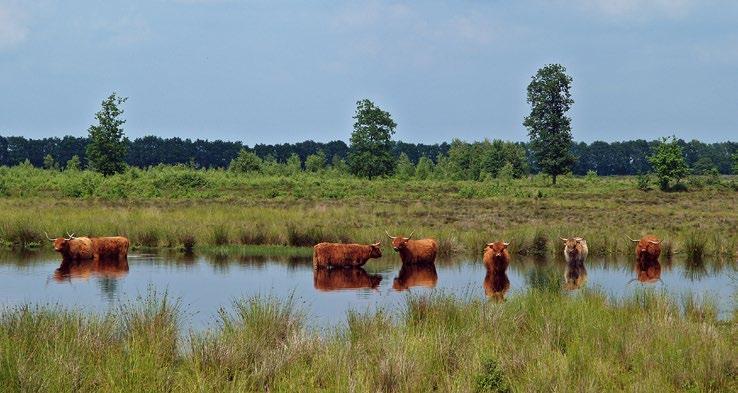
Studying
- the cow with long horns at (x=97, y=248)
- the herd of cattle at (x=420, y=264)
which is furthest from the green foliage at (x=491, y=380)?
the cow with long horns at (x=97, y=248)

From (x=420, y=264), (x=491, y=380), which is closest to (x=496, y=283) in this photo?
(x=420, y=264)

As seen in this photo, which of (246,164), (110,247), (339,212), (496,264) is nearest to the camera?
(496,264)

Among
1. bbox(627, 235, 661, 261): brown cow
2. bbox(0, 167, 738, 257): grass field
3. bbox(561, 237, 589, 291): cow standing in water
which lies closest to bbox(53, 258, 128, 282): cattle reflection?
bbox(0, 167, 738, 257): grass field

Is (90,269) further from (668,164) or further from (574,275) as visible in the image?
(668,164)

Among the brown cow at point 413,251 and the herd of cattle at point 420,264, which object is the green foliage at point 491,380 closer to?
the herd of cattle at point 420,264

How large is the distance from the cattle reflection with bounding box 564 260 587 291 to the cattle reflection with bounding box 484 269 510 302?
50.4 inches

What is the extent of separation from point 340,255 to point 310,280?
2.44 meters

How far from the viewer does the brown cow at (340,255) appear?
70.5 feet

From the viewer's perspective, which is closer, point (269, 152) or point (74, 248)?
point (74, 248)

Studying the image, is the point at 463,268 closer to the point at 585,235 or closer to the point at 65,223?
the point at 585,235

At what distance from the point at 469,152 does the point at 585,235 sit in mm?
80531

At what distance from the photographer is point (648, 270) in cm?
2217

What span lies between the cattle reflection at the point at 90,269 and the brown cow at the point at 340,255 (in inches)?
181

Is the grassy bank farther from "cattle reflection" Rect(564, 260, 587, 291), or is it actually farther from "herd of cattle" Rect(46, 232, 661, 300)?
"herd of cattle" Rect(46, 232, 661, 300)
